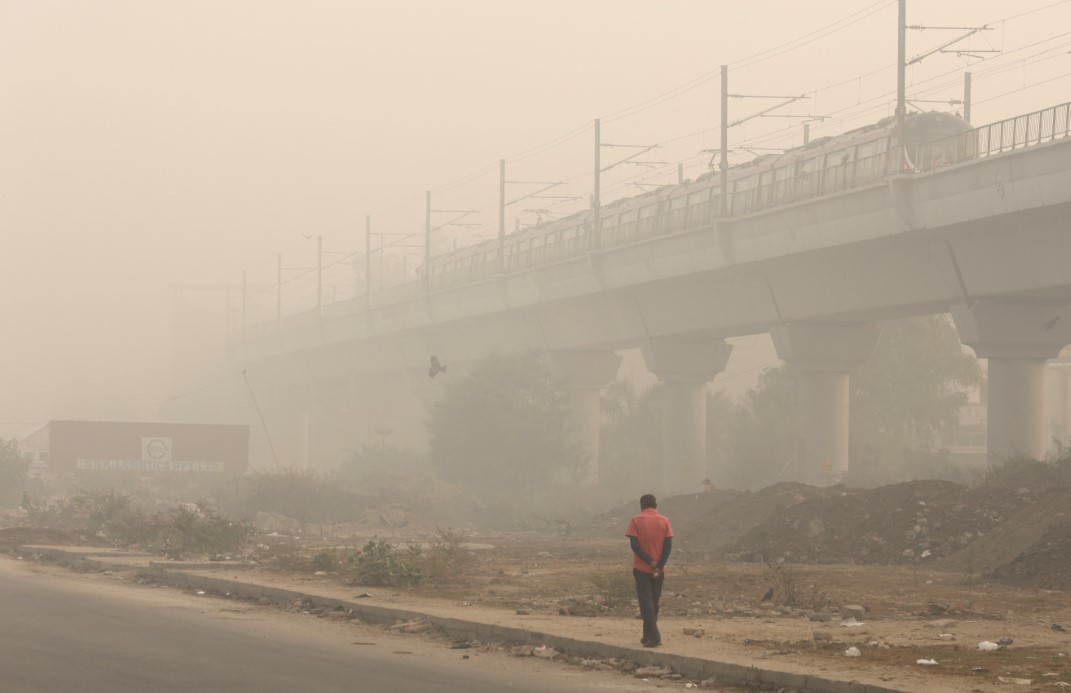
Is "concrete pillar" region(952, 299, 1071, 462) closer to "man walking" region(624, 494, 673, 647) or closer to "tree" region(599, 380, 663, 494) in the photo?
"man walking" region(624, 494, 673, 647)

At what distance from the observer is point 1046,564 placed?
20938 mm

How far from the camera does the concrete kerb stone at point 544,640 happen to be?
1142 cm

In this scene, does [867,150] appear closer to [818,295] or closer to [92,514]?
[818,295]

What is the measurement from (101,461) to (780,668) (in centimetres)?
6236

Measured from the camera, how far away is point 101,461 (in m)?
69.6

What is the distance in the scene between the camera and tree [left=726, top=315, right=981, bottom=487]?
68.2 metres

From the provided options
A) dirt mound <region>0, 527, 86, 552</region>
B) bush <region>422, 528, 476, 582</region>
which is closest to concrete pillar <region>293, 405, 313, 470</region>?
dirt mound <region>0, 527, 86, 552</region>

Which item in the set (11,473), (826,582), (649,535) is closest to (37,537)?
(826,582)

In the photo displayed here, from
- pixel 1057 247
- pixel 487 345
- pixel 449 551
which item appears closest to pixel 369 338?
pixel 487 345

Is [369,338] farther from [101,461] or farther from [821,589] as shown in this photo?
[821,589]

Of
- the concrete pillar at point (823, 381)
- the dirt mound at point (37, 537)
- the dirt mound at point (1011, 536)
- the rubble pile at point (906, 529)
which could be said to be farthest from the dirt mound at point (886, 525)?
the concrete pillar at point (823, 381)

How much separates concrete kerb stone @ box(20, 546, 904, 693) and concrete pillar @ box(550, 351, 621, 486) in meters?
42.6

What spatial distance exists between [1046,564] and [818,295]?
22.6 metres

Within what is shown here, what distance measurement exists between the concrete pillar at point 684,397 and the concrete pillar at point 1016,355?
703 inches
